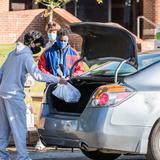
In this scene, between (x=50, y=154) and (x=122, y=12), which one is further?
(x=122, y=12)

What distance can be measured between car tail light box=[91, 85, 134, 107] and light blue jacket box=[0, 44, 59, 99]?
0.90 meters

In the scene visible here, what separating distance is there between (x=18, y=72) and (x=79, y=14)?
66.5 ft

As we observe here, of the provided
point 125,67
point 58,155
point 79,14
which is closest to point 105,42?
point 125,67

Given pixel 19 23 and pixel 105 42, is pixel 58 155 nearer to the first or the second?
pixel 105 42

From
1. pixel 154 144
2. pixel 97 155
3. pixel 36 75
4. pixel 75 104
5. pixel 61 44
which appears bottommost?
pixel 97 155

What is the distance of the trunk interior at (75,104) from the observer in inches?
304

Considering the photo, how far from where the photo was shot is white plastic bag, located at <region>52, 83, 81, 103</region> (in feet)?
25.4

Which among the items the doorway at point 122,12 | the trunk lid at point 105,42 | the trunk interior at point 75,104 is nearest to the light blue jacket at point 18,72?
the trunk interior at point 75,104

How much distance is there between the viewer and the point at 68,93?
773cm

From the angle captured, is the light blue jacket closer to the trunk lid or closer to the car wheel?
the trunk lid

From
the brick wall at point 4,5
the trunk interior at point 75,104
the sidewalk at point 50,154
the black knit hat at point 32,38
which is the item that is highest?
the brick wall at point 4,5

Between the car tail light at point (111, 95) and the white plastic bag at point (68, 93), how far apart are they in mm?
447

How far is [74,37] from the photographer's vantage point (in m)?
19.7

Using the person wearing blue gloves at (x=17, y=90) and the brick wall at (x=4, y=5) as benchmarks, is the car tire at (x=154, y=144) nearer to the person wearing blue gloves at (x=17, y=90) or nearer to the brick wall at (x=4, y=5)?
the person wearing blue gloves at (x=17, y=90)
